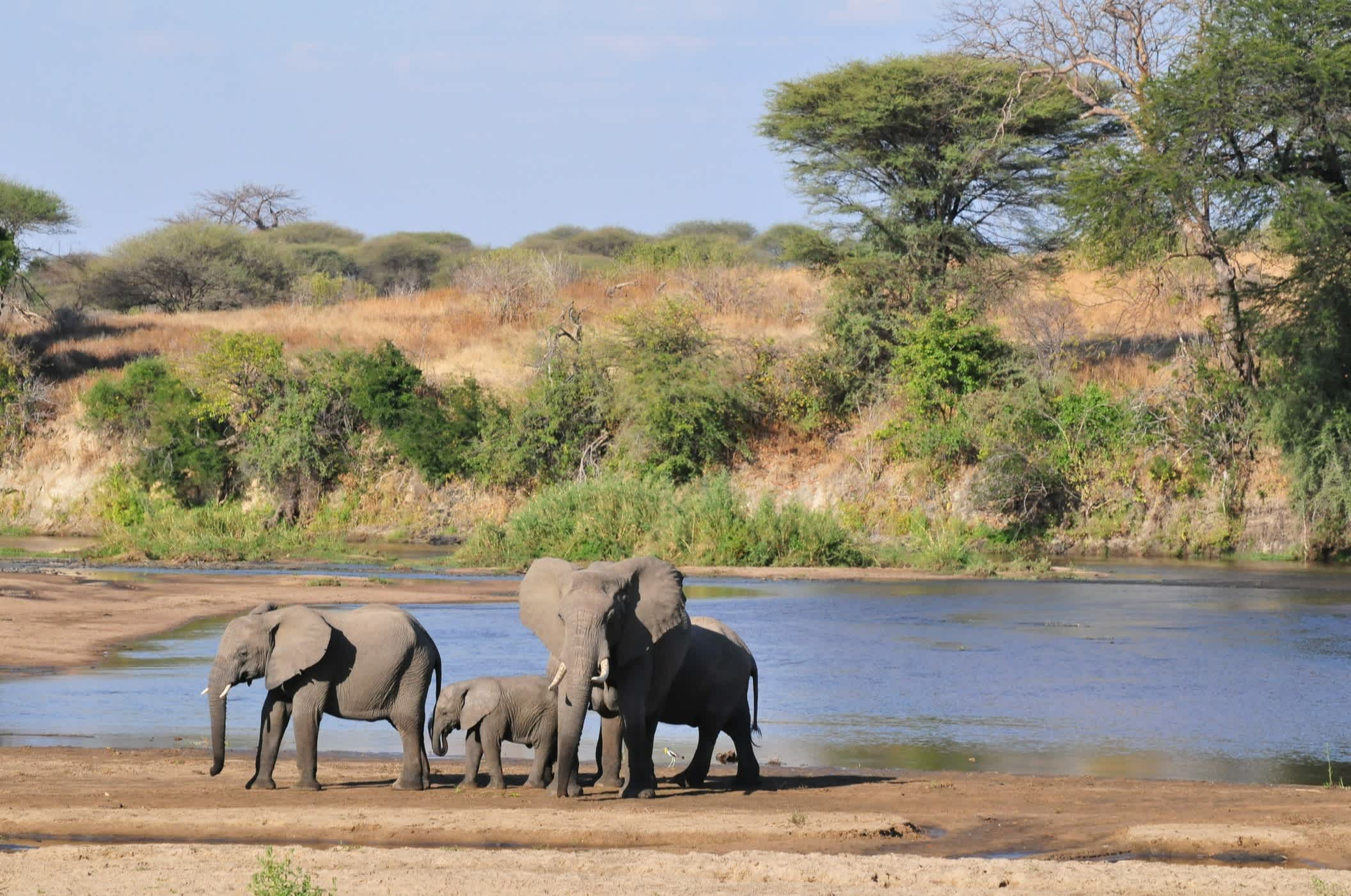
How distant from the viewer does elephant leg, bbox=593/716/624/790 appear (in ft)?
37.1

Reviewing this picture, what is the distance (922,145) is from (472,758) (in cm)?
Answer: 3365

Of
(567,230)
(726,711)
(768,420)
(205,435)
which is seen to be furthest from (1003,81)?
(567,230)

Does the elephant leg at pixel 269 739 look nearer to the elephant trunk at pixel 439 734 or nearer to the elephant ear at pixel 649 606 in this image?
the elephant trunk at pixel 439 734

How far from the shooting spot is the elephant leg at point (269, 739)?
36.9 ft

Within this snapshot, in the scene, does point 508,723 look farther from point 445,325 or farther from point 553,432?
point 445,325

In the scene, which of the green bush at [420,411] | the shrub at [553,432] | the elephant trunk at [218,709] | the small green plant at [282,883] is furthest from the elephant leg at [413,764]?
the green bush at [420,411]

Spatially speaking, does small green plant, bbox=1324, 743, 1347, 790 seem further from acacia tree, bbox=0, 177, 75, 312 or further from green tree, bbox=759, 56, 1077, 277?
acacia tree, bbox=0, 177, 75, 312

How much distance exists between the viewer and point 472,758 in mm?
11648

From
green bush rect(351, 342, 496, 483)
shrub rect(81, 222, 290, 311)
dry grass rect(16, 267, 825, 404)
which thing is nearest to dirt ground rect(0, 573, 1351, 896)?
green bush rect(351, 342, 496, 483)

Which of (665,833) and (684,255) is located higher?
(684,255)

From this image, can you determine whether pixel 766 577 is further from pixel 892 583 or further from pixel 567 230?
pixel 567 230

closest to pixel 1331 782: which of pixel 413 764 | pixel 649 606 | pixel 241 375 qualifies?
pixel 649 606

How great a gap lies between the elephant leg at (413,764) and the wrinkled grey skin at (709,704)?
3.84 ft

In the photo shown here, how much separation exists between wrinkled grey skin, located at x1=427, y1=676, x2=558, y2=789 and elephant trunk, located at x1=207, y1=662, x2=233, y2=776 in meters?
1.59
